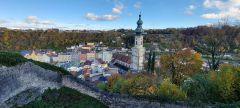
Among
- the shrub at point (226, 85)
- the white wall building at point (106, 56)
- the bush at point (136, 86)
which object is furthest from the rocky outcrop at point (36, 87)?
the white wall building at point (106, 56)

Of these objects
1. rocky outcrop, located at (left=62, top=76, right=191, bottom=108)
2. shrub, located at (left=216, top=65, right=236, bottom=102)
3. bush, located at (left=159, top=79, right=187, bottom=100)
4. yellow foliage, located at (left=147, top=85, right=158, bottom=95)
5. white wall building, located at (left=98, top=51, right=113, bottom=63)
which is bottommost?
white wall building, located at (left=98, top=51, right=113, bottom=63)

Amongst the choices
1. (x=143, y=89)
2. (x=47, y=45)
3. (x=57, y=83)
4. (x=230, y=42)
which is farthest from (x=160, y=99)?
(x=47, y=45)

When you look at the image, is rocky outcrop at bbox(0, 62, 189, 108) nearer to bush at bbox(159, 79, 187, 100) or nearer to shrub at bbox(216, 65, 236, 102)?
bush at bbox(159, 79, 187, 100)

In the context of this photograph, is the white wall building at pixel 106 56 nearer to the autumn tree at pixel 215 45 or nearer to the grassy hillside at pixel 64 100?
the autumn tree at pixel 215 45

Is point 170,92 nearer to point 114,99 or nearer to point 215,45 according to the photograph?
point 114,99

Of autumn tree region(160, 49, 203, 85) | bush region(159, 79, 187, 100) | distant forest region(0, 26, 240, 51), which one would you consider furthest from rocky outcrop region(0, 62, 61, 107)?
distant forest region(0, 26, 240, 51)

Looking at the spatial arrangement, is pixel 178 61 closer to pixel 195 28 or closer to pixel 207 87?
pixel 207 87

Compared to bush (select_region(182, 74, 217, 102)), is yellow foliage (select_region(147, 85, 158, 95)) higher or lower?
lower
